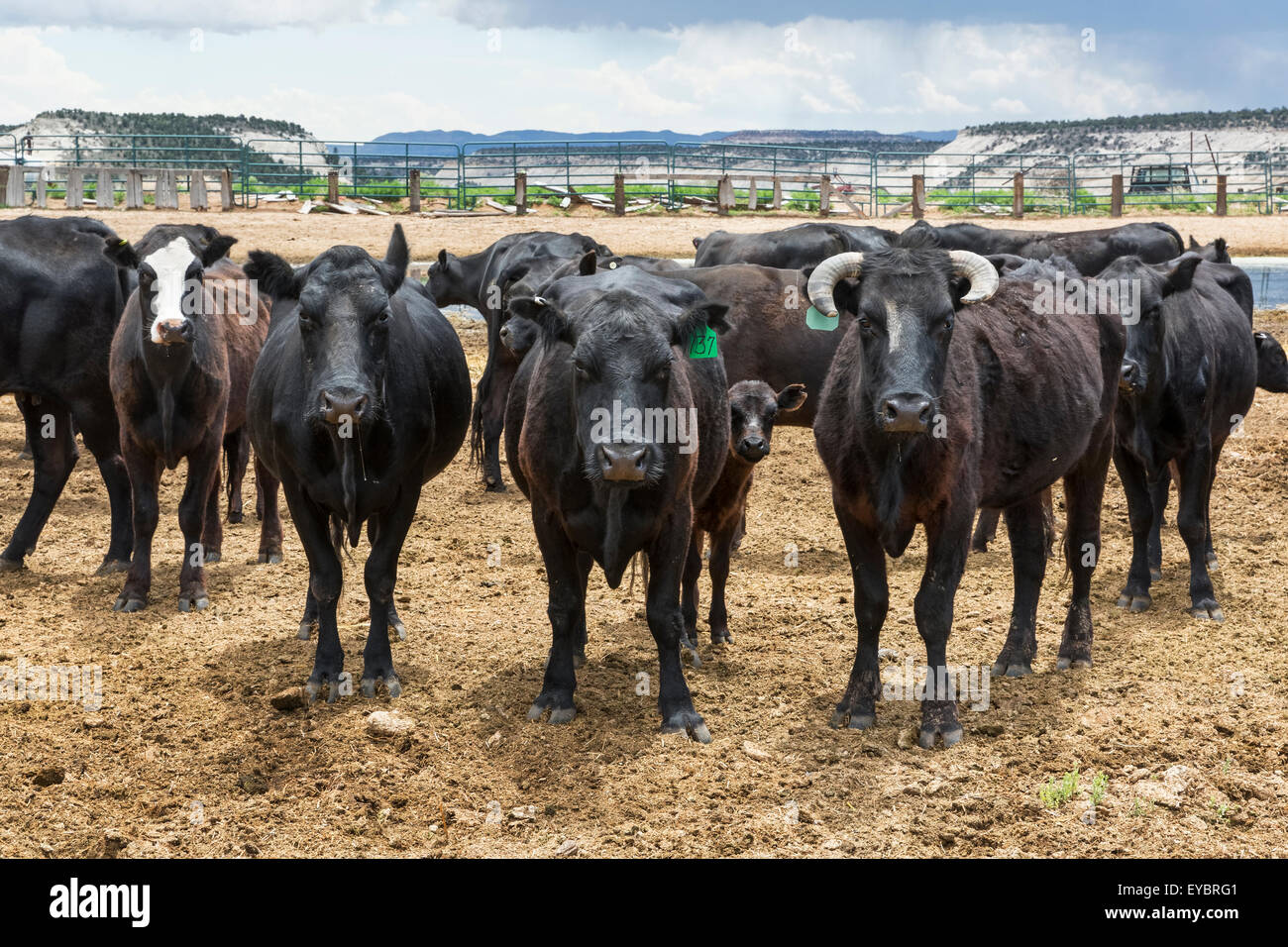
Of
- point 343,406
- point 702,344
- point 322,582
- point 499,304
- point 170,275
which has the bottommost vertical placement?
point 322,582

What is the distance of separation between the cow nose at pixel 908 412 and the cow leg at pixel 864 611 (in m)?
0.73

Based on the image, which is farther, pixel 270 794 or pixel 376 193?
pixel 376 193

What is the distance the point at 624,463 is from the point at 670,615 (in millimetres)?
996

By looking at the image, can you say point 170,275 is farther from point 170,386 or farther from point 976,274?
point 976,274

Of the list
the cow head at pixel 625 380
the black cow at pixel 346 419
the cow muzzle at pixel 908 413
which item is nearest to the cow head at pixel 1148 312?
the cow muzzle at pixel 908 413

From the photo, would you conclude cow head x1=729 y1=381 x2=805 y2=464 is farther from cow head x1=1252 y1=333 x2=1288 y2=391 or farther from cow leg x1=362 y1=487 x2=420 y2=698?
cow head x1=1252 y1=333 x2=1288 y2=391

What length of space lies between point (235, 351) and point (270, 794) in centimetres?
430

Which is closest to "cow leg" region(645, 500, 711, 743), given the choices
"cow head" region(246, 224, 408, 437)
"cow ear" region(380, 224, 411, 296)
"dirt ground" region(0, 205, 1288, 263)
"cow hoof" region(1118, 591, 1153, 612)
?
"cow head" region(246, 224, 408, 437)

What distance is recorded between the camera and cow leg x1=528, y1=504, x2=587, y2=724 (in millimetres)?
5832

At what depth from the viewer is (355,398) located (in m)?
5.48

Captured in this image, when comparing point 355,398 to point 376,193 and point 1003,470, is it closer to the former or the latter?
point 1003,470

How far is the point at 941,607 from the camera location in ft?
18.5

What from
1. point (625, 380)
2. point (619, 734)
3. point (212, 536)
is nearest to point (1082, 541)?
point (619, 734)

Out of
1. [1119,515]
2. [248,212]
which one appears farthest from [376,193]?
[1119,515]
